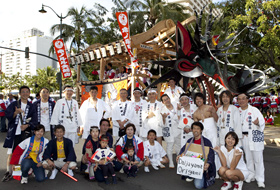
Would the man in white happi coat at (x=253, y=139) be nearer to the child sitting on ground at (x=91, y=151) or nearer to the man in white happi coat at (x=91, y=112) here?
the child sitting on ground at (x=91, y=151)

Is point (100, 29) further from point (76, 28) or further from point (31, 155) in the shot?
point (31, 155)

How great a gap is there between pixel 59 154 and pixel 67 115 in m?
1.06

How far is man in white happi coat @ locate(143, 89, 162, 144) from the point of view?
5.98m

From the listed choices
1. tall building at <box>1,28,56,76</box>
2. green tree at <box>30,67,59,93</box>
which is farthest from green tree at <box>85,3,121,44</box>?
tall building at <box>1,28,56,76</box>

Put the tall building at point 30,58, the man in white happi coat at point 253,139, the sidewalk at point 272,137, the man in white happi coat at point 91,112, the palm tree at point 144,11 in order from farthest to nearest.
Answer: the tall building at point 30,58 → the palm tree at point 144,11 → the sidewalk at point 272,137 → the man in white happi coat at point 91,112 → the man in white happi coat at point 253,139

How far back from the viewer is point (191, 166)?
424 centimetres

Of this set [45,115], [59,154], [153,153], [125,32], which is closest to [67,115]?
[45,115]

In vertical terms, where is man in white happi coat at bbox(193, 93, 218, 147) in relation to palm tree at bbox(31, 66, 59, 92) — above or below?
below

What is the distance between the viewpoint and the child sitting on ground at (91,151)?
4.73 metres

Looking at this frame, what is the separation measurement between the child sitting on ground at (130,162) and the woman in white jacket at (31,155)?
1.59 m

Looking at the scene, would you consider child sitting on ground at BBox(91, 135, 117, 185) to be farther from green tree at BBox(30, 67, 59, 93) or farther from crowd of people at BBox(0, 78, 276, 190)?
green tree at BBox(30, 67, 59, 93)

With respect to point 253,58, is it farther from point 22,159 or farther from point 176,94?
point 22,159

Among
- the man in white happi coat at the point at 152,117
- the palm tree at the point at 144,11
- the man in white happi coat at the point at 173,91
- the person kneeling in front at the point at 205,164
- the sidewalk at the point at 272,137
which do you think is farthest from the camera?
the palm tree at the point at 144,11

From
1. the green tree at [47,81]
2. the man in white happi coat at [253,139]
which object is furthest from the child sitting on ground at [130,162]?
the green tree at [47,81]
